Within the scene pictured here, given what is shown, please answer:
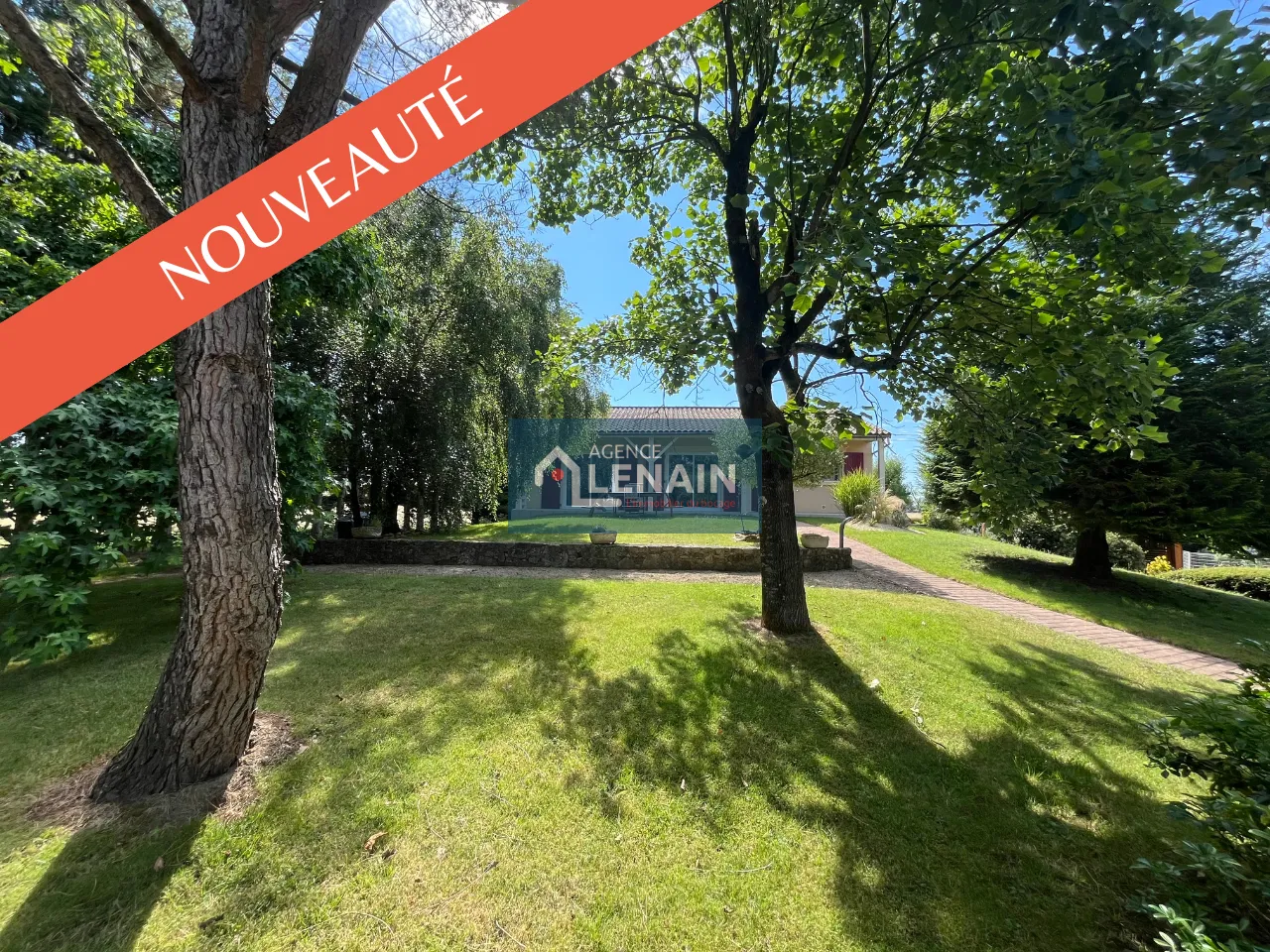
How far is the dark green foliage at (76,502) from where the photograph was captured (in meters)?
3.64

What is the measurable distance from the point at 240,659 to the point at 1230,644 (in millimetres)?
11609

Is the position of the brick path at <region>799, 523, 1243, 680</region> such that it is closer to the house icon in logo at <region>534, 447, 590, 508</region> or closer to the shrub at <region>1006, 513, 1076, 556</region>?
the shrub at <region>1006, 513, 1076, 556</region>

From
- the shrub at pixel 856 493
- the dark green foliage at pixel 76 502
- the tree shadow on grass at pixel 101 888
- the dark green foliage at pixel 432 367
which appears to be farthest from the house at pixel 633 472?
the tree shadow on grass at pixel 101 888

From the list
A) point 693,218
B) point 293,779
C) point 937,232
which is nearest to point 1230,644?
point 937,232

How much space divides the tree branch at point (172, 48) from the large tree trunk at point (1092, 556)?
556 inches

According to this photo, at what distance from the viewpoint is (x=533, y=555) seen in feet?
31.0

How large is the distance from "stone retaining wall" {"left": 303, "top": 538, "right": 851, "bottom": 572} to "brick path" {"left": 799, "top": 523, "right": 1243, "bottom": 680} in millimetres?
1515

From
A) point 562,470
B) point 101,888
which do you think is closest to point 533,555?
point 562,470

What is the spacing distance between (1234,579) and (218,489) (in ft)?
60.7

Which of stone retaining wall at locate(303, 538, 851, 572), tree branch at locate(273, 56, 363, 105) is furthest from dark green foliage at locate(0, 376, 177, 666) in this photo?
stone retaining wall at locate(303, 538, 851, 572)

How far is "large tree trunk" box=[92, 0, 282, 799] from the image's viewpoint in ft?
7.59

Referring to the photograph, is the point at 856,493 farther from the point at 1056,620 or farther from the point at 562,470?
the point at 562,470

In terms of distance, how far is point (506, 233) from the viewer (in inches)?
426

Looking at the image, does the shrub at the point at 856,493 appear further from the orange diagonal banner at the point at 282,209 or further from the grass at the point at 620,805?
the orange diagonal banner at the point at 282,209
